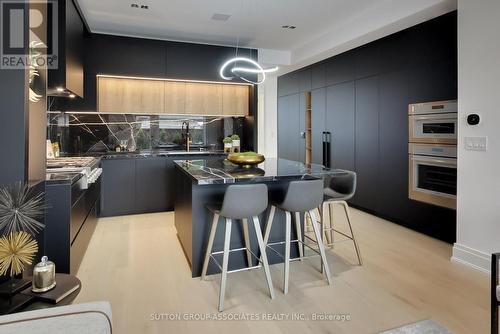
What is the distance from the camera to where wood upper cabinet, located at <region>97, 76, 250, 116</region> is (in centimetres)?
515

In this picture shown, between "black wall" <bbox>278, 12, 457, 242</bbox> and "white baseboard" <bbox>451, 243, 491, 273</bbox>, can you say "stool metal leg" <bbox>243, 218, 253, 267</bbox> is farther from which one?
"black wall" <bbox>278, 12, 457, 242</bbox>

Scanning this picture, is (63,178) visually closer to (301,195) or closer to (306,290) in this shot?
(301,195)

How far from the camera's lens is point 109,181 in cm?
488

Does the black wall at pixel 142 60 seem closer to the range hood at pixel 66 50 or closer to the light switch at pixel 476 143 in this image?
the range hood at pixel 66 50

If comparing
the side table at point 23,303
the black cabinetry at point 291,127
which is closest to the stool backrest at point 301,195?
the side table at point 23,303

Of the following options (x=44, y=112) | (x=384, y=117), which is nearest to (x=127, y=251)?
(x=44, y=112)

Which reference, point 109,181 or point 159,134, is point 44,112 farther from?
point 159,134

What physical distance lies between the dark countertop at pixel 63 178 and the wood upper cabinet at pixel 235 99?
3.25 metres

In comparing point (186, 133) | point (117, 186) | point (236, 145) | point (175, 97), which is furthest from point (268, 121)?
point (117, 186)

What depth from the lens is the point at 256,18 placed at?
4.47m

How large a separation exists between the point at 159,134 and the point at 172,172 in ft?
2.84

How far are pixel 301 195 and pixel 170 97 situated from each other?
356 cm

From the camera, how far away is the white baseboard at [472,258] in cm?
299

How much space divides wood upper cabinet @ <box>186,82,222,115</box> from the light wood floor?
258 centimetres
